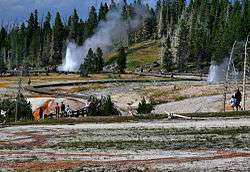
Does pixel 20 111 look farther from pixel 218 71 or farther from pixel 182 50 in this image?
pixel 182 50

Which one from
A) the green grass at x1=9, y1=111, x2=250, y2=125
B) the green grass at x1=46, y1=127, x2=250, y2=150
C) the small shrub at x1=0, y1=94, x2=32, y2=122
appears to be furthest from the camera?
the small shrub at x1=0, y1=94, x2=32, y2=122

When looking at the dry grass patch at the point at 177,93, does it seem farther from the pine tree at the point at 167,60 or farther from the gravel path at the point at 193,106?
the pine tree at the point at 167,60

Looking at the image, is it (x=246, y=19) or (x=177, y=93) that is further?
(x=246, y=19)

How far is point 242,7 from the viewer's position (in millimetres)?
194750

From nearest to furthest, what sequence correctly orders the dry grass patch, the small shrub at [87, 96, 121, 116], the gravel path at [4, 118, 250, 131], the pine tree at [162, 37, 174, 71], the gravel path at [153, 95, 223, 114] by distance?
the gravel path at [4, 118, 250, 131] < the small shrub at [87, 96, 121, 116] < the gravel path at [153, 95, 223, 114] < the dry grass patch < the pine tree at [162, 37, 174, 71]

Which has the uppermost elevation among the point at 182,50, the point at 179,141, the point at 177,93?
the point at 182,50

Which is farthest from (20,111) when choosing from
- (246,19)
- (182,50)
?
(182,50)

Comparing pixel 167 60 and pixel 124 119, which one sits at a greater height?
pixel 167 60

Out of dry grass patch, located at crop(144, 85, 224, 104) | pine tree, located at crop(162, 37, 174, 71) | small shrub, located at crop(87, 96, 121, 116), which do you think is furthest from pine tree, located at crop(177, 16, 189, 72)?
small shrub, located at crop(87, 96, 121, 116)

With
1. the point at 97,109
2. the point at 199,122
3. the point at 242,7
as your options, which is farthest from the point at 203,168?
the point at 242,7

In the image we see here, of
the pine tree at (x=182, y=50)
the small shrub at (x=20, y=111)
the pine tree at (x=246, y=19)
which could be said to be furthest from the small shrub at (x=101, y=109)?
the pine tree at (x=182, y=50)

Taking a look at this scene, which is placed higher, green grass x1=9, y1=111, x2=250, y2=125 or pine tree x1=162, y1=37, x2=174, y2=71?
pine tree x1=162, y1=37, x2=174, y2=71

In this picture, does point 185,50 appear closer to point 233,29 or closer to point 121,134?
point 233,29

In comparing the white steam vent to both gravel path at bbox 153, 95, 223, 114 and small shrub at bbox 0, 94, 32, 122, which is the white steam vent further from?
small shrub at bbox 0, 94, 32, 122
